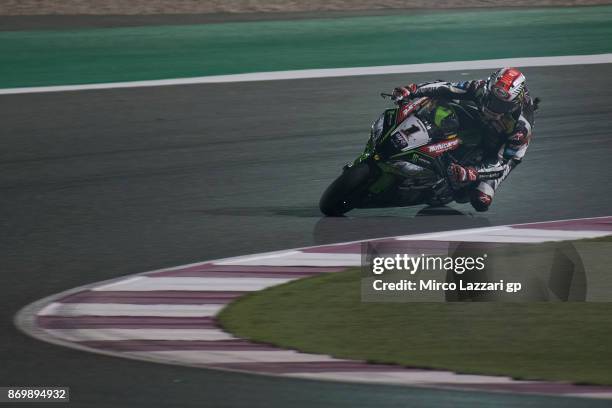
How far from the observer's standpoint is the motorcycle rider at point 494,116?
37.8 ft

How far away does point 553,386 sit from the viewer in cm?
705

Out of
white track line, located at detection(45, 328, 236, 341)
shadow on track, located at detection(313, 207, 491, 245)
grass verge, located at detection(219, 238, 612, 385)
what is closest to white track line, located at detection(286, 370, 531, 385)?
grass verge, located at detection(219, 238, 612, 385)

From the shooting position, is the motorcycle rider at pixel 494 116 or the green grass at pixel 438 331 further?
the motorcycle rider at pixel 494 116

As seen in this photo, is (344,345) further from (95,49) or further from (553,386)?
(95,49)

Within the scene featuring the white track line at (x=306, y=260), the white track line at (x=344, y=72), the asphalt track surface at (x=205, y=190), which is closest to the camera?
the asphalt track surface at (x=205, y=190)

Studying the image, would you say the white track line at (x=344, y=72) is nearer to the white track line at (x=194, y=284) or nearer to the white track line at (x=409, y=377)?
the white track line at (x=194, y=284)

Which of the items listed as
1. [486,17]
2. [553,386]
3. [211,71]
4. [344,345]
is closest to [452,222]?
[344,345]

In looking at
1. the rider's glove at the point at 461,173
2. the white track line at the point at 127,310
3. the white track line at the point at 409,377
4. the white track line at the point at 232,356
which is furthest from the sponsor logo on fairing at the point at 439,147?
the white track line at the point at 409,377

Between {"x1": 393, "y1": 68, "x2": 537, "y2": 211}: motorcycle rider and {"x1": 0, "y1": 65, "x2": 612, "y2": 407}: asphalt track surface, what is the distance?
0.40m

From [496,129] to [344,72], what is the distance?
7806mm

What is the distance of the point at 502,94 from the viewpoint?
11.5m

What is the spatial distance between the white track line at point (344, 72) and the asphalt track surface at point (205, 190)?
0.36 m

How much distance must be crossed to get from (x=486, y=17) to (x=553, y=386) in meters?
17.4

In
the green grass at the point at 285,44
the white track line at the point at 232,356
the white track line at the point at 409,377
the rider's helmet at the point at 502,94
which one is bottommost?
the white track line at the point at 409,377
